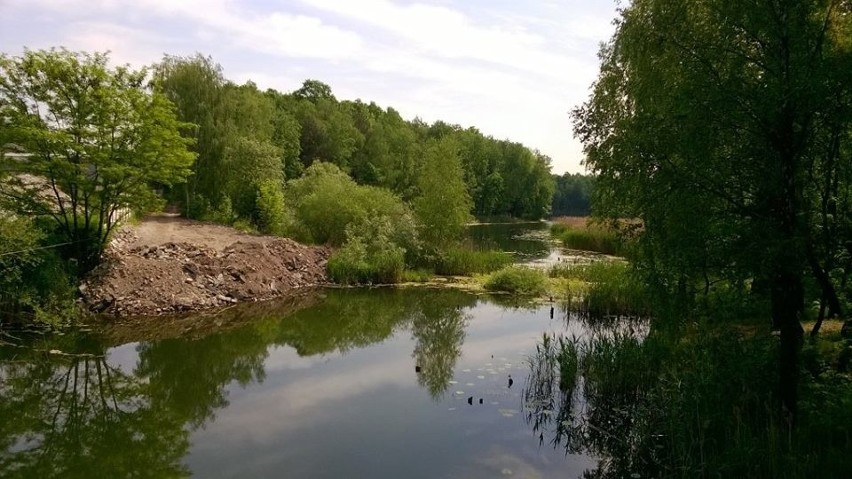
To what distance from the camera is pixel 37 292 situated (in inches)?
519

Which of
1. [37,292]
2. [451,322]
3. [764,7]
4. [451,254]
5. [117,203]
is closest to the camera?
[764,7]

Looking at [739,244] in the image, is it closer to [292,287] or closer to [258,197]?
[292,287]

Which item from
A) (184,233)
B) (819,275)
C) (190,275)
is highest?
(819,275)

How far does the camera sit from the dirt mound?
15453mm

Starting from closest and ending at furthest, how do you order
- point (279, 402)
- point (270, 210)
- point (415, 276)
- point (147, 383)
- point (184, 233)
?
point (279, 402) < point (147, 383) < point (415, 276) < point (184, 233) < point (270, 210)

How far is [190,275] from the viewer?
57.7 feet

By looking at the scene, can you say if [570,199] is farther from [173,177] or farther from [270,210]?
[173,177]

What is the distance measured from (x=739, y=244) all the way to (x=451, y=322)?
10727 mm

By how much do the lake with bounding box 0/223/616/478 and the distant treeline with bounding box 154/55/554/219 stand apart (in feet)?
27.6

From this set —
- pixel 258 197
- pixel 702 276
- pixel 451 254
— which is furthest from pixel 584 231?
pixel 702 276

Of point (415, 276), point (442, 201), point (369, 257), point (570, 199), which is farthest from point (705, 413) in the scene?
point (570, 199)

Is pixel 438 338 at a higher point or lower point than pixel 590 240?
lower

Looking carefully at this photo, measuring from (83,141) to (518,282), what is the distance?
14.7 metres

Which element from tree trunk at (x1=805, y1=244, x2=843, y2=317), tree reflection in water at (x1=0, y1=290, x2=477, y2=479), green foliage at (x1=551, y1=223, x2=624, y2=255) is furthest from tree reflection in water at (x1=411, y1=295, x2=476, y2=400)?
green foliage at (x1=551, y1=223, x2=624, y2=255)
